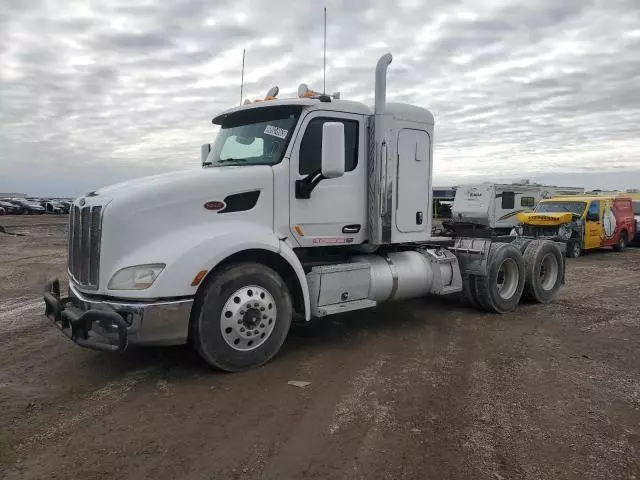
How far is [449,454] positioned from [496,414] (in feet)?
2.88

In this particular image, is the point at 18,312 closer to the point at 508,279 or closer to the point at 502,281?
the point at 502,281

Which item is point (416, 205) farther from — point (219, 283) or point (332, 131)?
point (219, 283)

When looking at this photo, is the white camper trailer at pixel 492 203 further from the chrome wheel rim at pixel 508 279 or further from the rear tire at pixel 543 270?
the chrome wheel rim at pixel 508 279

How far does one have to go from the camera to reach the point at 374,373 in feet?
17.5

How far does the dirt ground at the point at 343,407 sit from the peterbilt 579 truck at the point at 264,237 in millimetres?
554

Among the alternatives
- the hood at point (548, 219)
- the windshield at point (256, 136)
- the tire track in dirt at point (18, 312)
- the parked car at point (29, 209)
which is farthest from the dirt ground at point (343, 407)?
the parked car at point (29, 209)

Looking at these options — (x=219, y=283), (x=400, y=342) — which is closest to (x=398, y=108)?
(x=400, y=342)

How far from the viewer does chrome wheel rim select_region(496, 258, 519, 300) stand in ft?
28.3

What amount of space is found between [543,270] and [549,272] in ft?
0.42

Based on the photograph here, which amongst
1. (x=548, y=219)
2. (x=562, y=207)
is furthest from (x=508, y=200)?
(x=548, y=219)

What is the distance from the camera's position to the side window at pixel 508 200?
25.2m

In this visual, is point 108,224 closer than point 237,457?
No

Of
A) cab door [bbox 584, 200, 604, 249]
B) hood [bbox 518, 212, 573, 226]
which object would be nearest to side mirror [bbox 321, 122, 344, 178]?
hood [bbox 518, 212, 573, 226]

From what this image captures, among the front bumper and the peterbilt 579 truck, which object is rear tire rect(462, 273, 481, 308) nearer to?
the peterbilt 579 truck
